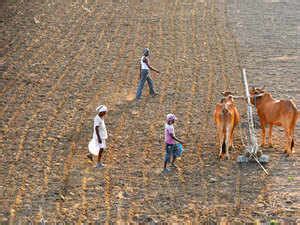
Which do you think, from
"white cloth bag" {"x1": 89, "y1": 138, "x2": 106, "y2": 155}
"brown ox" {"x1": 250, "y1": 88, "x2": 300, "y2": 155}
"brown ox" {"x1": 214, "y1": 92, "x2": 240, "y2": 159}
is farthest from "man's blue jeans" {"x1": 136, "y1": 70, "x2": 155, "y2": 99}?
"white cloth bag" {"x1": 89, "y1": 138, "x2": 106, "y2": 155}

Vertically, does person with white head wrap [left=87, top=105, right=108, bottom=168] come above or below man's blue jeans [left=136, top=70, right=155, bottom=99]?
below

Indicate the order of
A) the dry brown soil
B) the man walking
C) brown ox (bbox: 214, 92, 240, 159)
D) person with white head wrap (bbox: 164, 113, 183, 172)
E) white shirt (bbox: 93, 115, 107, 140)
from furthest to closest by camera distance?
1. the man walking
2. brown ox (bbox: 214, 92, 240, 159)
3. white shirt (bbox: 93, 115, 107, 140)
4. person with white head wrap (bbox: 164, 113, 183, 172)
5. the dry brown soil

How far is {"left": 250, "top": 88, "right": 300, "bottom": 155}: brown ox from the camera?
12.9m

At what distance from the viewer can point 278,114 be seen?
43.1 ft

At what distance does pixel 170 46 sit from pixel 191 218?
468 inches

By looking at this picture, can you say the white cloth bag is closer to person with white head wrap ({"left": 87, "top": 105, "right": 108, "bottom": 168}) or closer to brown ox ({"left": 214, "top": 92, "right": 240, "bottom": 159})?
person with white head wrap ({"left": 87, "top": 105, "right": 108, "bottom": 168})

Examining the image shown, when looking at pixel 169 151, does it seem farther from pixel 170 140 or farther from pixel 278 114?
pixel 278 114

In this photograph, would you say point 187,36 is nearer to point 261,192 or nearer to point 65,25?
point 65,25

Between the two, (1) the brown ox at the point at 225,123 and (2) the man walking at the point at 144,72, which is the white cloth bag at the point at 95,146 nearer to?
(1) the brown ox at the point at 225,123

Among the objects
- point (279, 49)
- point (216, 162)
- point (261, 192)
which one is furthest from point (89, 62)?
Result: point (261, 192)

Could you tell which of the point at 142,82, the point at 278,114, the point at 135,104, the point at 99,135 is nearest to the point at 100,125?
the point at 99,135

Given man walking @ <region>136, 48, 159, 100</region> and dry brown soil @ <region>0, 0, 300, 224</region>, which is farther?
man walking @ <region>136, 48, 159, 100</region>

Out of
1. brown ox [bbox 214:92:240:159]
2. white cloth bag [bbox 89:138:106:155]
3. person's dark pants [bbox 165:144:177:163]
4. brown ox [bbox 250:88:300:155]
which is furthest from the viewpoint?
brown ox [bbox 250:88:300:155]

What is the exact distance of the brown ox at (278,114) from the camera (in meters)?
12.9
